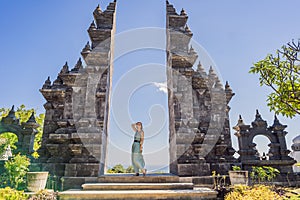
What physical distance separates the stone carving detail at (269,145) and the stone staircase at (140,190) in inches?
173

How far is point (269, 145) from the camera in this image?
33.1ft

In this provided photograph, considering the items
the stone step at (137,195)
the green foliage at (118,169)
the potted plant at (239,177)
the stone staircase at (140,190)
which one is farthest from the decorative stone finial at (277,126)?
the green foliage at (118,169)

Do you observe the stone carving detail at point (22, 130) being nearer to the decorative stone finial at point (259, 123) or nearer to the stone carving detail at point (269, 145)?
the stone carving detail at point (269, 145)

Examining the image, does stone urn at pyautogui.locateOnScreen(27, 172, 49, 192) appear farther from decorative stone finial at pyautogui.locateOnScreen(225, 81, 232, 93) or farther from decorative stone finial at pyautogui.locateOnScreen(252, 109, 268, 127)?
decorative stone finial at pyautogui.locateOnScreen(252, 109, 268, 127)

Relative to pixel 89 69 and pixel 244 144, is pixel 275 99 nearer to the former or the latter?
pixel 244 144

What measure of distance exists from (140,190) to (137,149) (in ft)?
5.37

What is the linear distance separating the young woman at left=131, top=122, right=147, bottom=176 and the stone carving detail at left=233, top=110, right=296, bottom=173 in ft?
16.8

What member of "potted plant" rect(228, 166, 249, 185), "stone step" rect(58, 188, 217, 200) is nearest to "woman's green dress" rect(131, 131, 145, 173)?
"stone step" rect(58, 188, 217, 200)

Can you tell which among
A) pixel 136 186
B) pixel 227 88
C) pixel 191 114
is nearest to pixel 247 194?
pixel 136 186

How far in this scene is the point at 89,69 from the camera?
27.4 feet

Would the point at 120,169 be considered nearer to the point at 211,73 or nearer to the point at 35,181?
the point at 35,181

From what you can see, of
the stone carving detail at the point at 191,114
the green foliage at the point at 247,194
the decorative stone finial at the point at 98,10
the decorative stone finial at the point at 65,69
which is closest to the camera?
the green foliage at the point at 247,194

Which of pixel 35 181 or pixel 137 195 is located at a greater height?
pixel 35 181

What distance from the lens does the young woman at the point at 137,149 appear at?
723 cm
